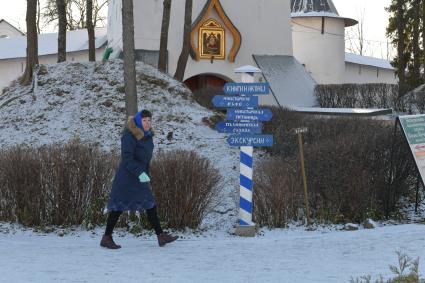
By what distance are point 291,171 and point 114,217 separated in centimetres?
288

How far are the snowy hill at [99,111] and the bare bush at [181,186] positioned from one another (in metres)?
3.57

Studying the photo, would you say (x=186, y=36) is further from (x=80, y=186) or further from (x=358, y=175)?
(x=80, y=186)

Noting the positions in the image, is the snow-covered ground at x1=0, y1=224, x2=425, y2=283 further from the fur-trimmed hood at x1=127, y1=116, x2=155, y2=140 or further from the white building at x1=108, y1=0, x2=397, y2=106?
the white building at x1=108, y1=0, x2=397, y2=106

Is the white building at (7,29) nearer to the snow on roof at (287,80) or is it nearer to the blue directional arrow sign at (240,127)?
the snow on roof at (287,80)

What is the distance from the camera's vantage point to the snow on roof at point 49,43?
4269 centimetres

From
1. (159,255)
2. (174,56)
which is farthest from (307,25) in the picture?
(159,255)

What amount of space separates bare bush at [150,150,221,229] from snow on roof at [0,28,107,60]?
103ft

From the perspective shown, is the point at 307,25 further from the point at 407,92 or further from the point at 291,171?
the point at 291,171

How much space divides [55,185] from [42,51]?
122 ft

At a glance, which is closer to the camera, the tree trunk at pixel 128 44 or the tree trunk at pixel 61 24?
the tree trunk at pixel 128 44

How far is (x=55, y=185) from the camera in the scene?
29.9ft

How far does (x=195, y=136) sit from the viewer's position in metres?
15.3

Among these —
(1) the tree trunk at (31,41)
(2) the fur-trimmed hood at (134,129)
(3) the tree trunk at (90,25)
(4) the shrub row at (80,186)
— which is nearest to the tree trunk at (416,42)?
(3) the tree trunk at (90,25)

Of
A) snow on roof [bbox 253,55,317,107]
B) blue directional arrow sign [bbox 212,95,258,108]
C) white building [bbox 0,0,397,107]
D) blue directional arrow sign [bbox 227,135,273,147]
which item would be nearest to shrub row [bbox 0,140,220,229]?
blue directional arrow sign [bbox 227,135,273,147]
